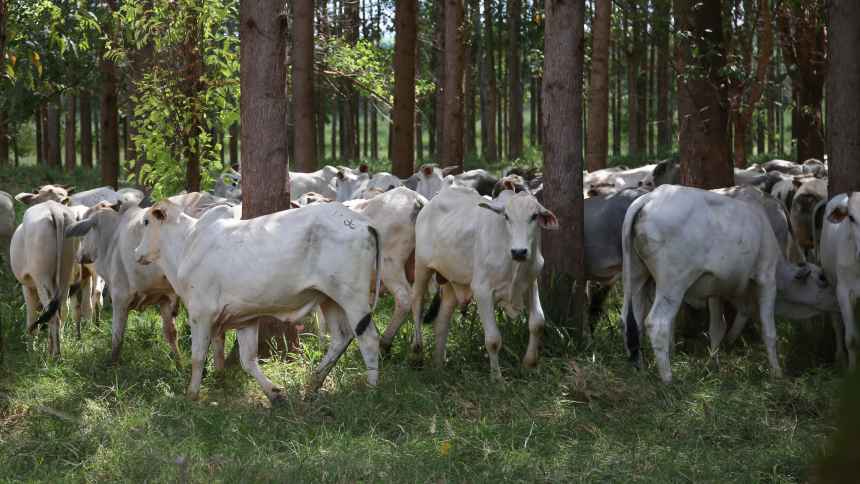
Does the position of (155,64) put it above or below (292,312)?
above

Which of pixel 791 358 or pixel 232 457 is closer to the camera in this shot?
pixel 232 457

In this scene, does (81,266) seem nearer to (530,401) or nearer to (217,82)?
(217,82)

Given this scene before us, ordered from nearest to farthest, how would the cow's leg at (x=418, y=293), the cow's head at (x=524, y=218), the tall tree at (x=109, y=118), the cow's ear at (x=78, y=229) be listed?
1. the cow's head at (x=524, y=218)
2. the cow's leg at (x=418, y=293)
3. the cow's ear at (x=78, y=229)
4. the tall tree at (x=109, y=118)

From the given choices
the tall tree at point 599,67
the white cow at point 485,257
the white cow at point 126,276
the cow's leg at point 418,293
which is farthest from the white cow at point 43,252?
the tall tree at point 599,67

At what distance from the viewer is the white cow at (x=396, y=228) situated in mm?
9734

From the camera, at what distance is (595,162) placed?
1942 cm

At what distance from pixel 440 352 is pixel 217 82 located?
5431 mm

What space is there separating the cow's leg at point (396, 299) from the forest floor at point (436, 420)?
0.79 feet

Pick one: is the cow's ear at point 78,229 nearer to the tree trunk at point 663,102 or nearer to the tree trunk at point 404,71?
the tree trunk at point 404,71

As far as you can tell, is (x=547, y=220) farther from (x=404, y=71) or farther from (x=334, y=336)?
(x=404, y=71)

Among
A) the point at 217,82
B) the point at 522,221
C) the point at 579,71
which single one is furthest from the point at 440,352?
the point at 217,82

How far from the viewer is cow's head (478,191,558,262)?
7.86m

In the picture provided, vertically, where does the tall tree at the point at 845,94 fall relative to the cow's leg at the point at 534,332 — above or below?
above

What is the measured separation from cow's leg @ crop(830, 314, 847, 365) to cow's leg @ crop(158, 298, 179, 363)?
17.7 feet
